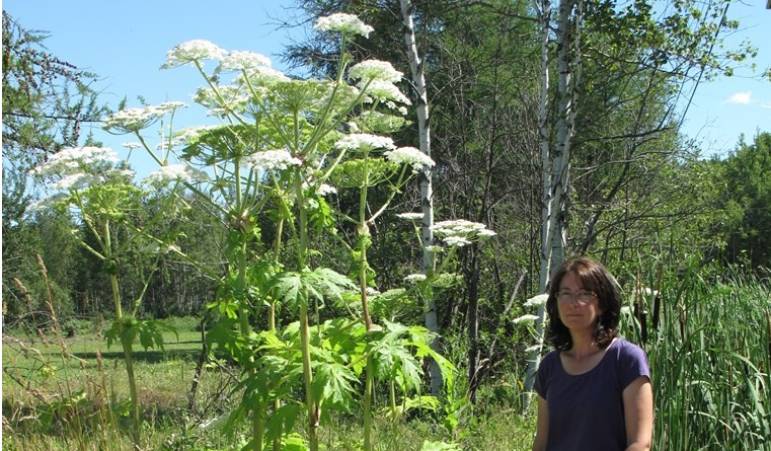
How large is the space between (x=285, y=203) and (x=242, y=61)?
654mm

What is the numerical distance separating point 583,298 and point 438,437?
375cm

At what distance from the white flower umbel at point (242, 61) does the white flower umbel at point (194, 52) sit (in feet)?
0.19

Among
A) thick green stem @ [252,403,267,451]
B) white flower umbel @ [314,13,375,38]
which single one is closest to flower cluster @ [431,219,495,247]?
white flower umbel @ [314,13,375,38]

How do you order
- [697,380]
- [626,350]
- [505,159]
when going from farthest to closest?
1. [505,159]
2. [697,380]
3. [626,350]

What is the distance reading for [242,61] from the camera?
11.6 ft

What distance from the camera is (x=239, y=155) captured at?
12.8ft

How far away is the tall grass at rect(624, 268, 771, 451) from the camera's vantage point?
147 inches

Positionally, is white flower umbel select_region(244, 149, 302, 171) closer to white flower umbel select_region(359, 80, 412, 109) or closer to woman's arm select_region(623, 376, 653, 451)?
white flower umbel select_region(359, 80, 412, 109)

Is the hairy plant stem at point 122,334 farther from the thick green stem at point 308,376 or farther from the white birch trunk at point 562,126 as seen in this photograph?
the white birch trunk at point 562,126

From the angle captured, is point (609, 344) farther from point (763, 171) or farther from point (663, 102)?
point (763, 171)

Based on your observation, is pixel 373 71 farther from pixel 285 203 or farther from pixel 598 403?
pixel 598 403

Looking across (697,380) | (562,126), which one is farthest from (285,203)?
(562,126)

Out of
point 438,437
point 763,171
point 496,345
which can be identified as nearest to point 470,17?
point 496,345

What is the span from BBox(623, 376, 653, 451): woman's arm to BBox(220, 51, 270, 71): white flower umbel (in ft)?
6.58
